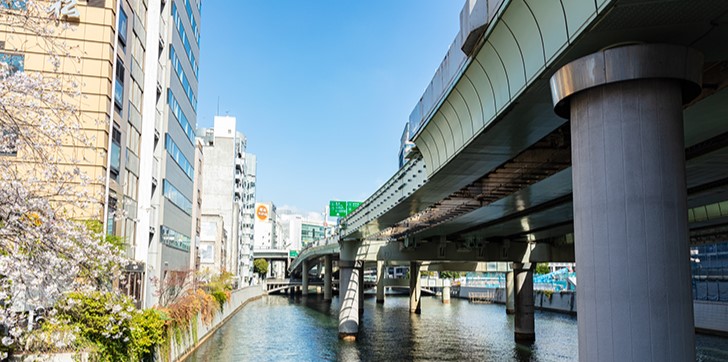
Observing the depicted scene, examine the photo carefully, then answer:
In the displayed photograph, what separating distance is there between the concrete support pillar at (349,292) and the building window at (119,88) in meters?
21.5

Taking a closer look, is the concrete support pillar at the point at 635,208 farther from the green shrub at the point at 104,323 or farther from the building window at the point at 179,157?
the building window at the point at 179,157

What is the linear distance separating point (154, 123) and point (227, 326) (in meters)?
20.2

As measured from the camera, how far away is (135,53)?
37094mm

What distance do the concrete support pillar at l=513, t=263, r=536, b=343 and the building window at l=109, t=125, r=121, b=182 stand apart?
95.2ft

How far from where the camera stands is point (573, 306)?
2680 inches

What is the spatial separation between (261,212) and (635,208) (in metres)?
186

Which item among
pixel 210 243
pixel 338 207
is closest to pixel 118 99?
pixel 338 207

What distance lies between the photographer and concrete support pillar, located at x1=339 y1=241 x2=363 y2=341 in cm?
4456

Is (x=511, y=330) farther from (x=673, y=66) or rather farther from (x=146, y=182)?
(x=673, y=66)

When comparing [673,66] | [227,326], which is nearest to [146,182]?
[227,326]

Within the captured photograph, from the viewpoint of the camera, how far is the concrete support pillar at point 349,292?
4456cm

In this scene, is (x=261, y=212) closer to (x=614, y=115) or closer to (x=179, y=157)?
(x=179, y=157)

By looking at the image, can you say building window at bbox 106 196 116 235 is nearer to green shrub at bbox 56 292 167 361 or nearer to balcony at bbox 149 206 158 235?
balcony at bbox 149 206 158 235

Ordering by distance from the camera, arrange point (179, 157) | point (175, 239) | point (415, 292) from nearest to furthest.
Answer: point (175, 239), point (179, 157), point (415, 292)
